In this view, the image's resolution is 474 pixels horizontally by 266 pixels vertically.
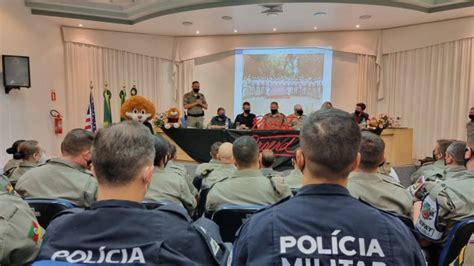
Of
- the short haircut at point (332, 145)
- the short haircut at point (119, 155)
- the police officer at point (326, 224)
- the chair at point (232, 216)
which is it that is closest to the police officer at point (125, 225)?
the short haircut at point (119, 155)

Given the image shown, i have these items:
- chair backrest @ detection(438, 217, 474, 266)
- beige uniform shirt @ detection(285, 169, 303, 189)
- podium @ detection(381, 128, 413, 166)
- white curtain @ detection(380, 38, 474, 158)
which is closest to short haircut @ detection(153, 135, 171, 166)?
beige uniform shirt @ detection(285, 169, 303, 189)

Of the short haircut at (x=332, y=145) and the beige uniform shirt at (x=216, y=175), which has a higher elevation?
the short haircut at (x=332, y=145)

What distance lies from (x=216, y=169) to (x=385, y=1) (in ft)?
18.2

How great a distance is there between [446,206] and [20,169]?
2937 millimetres

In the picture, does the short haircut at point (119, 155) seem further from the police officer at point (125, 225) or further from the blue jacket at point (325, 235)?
the blue jacket at point (325, 235)

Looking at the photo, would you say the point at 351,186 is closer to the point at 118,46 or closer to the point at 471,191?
the point at 471,191

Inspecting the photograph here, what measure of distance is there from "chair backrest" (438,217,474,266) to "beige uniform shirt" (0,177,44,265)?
1.71m

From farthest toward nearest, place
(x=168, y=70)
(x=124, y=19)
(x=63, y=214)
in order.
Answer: (x=168, y=70), (x=124, y=19), (x=63, y=214)

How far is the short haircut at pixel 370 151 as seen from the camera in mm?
1814

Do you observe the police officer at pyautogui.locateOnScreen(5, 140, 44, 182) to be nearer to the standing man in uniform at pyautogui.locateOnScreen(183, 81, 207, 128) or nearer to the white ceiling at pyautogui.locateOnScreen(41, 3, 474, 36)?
the standing man in uniform at pyautogui.locateOnScreen(183, 81, 207, 128)

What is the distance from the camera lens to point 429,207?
175 cm

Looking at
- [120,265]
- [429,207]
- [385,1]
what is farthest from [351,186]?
[385,1]

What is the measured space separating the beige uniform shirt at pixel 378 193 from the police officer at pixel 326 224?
0.91 meters

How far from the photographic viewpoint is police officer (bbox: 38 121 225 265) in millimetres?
901
